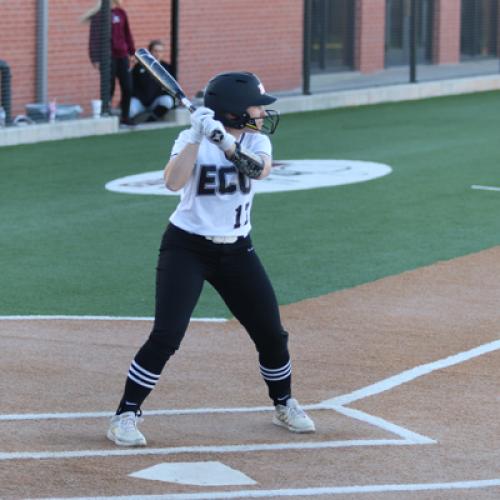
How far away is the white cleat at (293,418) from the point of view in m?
7.14

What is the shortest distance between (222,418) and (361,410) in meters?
0.76

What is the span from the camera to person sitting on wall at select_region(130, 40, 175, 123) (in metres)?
21.5

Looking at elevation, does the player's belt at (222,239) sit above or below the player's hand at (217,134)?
below

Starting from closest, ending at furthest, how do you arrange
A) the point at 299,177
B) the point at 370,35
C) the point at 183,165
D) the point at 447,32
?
the point at 183,165 < the point at 299,177 < the point at 370,35 < the point at 447,32

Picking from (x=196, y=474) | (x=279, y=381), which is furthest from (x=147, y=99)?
(x=196, y=474)

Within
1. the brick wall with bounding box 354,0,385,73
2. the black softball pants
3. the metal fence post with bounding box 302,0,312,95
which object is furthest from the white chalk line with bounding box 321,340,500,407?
the brick wall with bounding box 354,0,385,73

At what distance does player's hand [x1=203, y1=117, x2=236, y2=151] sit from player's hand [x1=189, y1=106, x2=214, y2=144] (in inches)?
0.9

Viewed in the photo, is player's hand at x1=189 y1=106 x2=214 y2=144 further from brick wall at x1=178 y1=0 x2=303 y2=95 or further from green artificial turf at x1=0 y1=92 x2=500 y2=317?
brick wall at x1=178 y1=0 x2=303 y2=95

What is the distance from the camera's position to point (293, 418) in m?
7.16

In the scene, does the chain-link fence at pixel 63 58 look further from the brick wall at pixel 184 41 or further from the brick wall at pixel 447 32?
the brick wall at pixel 447 32

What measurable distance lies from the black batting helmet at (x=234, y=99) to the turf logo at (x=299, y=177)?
8260 millimetres

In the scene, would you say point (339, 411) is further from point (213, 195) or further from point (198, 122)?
point (198, 122)

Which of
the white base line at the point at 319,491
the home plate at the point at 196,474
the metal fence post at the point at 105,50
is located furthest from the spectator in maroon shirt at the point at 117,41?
the white base line at the point at 319,491

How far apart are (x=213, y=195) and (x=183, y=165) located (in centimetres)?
26
